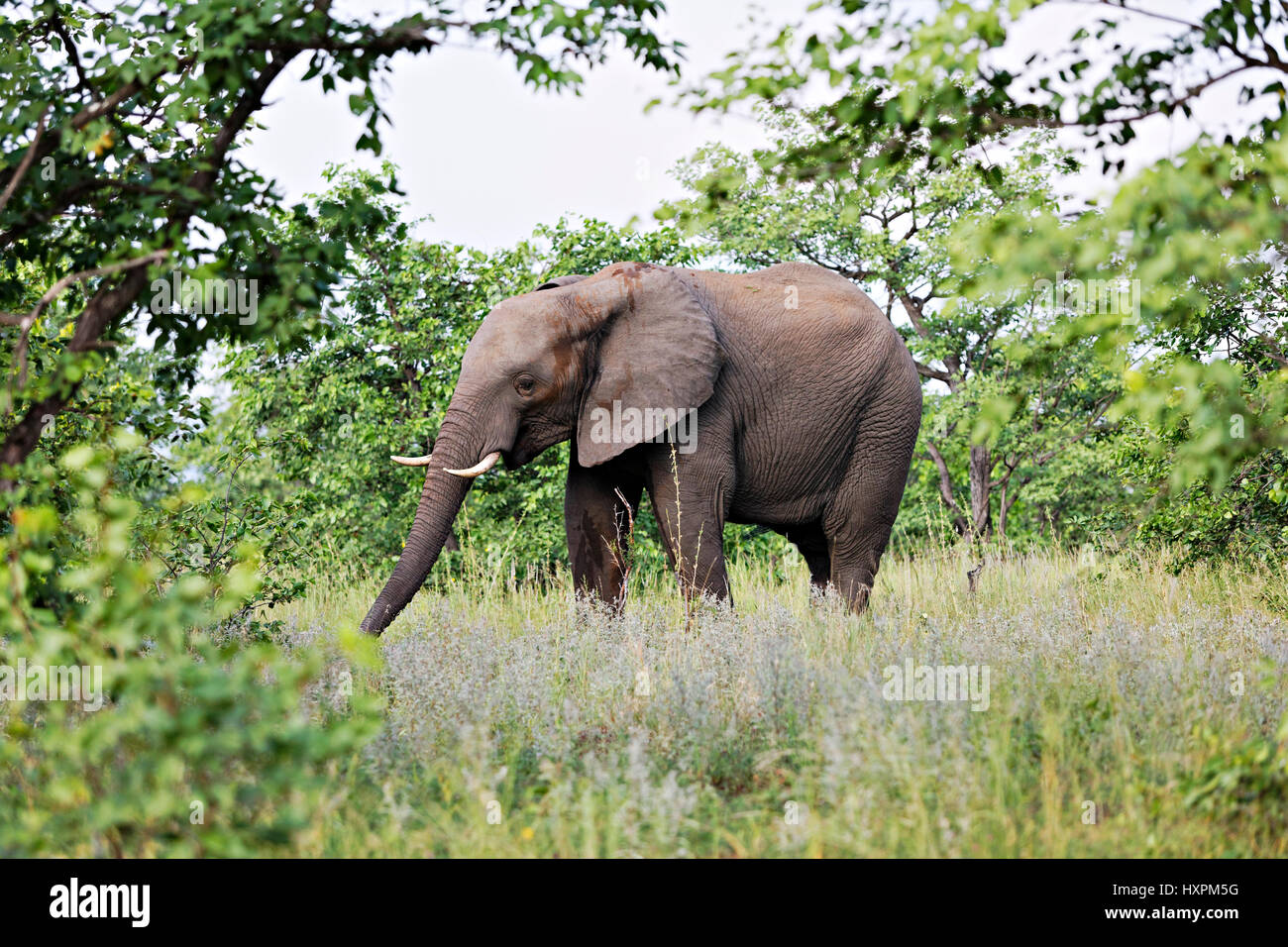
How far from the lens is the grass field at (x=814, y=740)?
4.34 m

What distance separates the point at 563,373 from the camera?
328 inches

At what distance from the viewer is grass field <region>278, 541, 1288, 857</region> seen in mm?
4336

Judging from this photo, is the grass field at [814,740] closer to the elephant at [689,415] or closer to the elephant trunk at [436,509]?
the elephant trunk at [436,509]

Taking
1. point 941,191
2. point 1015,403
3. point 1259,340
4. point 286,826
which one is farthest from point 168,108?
point 941,191

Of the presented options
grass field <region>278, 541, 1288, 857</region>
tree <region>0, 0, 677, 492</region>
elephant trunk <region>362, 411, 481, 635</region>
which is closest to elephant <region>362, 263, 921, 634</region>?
elephant trunk <region>362, 411, 481, 635</region>

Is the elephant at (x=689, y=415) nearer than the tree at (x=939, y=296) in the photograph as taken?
Yes

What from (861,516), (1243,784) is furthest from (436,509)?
(1243,784)

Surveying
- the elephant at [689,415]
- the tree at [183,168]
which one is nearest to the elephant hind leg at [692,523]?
the elephant at [689,415]

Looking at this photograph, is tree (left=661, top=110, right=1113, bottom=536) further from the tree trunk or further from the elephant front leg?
the elephant front leg

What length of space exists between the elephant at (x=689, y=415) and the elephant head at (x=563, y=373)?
1 cm

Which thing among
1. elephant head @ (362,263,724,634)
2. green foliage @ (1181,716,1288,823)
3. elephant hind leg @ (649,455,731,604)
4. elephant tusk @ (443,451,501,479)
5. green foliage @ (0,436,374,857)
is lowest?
green foliage @ (1181,716,1288,823)

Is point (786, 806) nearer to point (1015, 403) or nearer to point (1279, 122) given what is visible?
point (1015, 403)

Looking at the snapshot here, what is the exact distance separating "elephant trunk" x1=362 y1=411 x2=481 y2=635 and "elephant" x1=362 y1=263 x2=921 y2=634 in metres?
0.01

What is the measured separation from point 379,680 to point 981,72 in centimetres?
455
